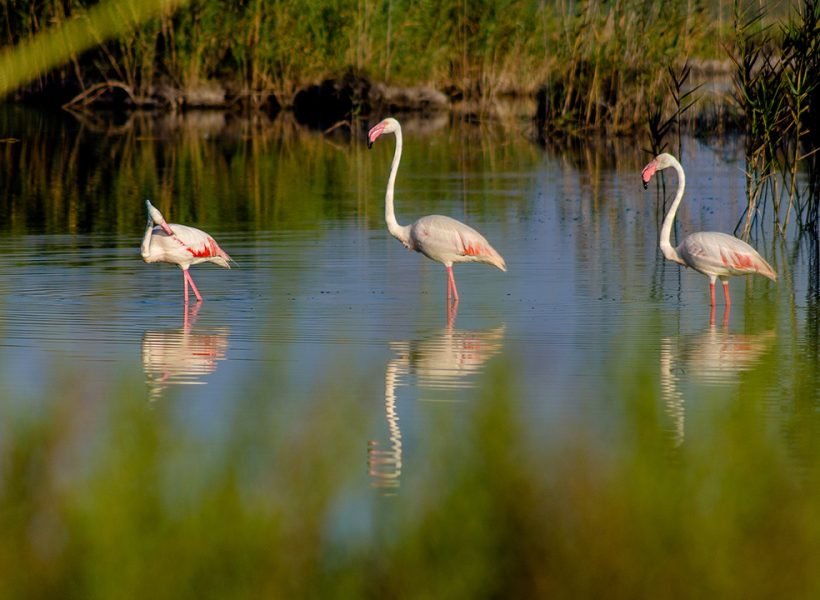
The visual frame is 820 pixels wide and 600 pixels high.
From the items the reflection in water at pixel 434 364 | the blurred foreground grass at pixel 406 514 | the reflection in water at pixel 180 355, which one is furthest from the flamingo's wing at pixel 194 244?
the blurred foreground grass at pixel 406 514

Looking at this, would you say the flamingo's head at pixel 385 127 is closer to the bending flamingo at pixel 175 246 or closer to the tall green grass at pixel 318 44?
the bending flamingo at pixel 175 246

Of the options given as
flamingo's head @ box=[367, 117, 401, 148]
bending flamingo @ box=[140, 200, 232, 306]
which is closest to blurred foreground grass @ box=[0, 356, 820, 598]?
bending flamingo @ box=[140, 200, 232, 306]

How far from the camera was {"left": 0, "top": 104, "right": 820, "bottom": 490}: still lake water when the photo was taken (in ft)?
24.7

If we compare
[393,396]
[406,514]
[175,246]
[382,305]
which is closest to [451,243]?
[382,305]

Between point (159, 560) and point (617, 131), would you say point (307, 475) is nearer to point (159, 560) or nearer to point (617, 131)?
point (159, 560)

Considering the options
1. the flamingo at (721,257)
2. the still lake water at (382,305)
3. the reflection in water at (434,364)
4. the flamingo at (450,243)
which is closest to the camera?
the reflection in water at (434,364)

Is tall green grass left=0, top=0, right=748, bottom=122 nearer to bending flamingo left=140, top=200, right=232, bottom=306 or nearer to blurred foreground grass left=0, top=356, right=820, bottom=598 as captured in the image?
bending flamingo left=140, top=200, right=232, bottom=306

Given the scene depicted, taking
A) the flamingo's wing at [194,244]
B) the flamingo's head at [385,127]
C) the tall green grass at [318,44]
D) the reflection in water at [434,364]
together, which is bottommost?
the reflection in water at [434,364]

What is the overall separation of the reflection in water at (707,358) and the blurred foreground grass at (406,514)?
11.9 feet

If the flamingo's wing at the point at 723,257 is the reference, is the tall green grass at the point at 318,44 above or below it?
above

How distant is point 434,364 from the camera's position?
9047 mm

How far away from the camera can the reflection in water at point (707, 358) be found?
8281 mm

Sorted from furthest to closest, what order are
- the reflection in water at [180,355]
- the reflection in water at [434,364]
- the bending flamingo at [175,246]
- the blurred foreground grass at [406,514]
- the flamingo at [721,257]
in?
the bending flamingo at [175,246] < the flamingo at [721,257] < the reflection in water at [180,355] < the reflection in water at [434,364] < the blurred foreground grass at [406,514]

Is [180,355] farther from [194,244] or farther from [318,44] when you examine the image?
[318,44]
